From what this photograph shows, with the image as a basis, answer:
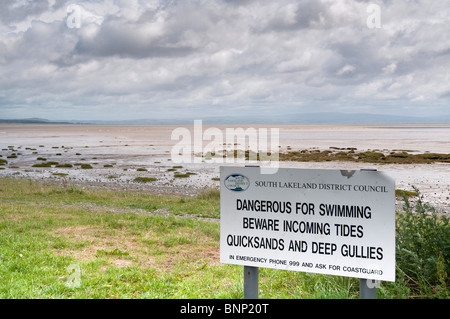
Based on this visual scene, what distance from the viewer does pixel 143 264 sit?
23.1 ft

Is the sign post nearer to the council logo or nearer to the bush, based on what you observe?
the council logo

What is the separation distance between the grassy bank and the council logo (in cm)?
154

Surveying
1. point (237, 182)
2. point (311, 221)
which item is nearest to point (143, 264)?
point (237, 182)

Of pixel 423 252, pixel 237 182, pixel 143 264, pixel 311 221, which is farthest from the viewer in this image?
pixel 143 264

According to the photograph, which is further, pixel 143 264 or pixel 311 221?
pixel 143 264

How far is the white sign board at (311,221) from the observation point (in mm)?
3494

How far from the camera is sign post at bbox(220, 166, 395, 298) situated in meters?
3.50

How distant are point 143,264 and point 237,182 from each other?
3751 millimetres

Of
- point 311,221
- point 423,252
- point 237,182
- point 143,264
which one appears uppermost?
point 237,182

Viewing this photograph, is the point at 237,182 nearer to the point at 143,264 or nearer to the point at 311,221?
the point at 311,221

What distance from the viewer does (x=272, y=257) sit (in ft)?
12.4

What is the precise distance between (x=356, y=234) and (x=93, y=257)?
5.21 m
